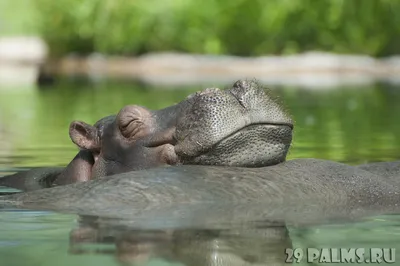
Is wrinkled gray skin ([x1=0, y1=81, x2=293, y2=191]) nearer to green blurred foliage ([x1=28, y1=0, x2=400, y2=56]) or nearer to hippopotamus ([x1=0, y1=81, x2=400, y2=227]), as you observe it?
hippopotamus ([x1=0, y1=81, x2=400, y2=227])

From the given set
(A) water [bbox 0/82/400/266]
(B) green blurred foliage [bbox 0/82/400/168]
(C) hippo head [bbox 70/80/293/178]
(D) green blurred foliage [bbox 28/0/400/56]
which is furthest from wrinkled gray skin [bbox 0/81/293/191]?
(D) green blurred foliage [bbox 28/0/400/56]

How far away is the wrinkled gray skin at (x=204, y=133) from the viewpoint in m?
5.52

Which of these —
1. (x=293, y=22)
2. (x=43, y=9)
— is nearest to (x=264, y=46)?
(x=293, y=22)

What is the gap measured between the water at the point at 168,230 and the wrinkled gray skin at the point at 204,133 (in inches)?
15.1

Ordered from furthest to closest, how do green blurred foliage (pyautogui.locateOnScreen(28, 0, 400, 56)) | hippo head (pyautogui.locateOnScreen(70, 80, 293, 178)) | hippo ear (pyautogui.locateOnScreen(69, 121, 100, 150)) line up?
green blurred foliage (pyautogui.locateOnScreen(28, 0, 400, 56)), hippo ear (pyautogui.locateOnScreen(69, 121, 100, 150)), hippo head (pyautogui.locateOnScreen(70, 80, 293, 178))

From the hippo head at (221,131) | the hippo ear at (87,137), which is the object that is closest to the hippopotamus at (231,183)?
the hippo head at (221,131)

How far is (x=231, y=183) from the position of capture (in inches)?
212

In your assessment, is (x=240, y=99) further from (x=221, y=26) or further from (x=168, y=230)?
(x=221, y=26)

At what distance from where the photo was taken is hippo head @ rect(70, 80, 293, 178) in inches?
217

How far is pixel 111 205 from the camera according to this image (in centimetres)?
523

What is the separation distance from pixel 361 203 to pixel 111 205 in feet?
4.29

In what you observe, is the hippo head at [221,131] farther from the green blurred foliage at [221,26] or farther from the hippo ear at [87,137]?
the green blurred foliage at [221,26]

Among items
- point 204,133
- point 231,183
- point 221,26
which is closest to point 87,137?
point 204,133

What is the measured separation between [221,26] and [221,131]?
27.9 m
